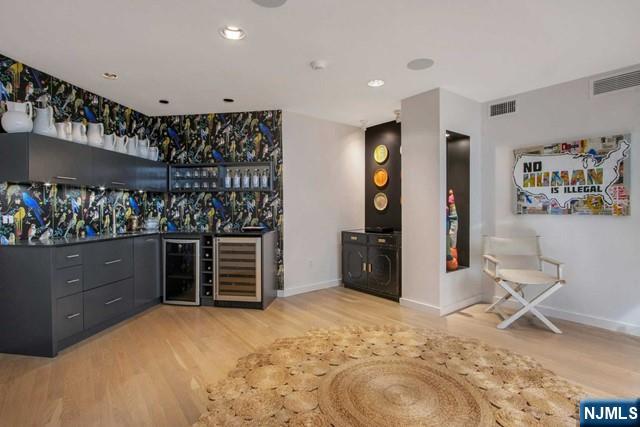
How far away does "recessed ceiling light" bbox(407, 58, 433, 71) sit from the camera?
2943 millimetres

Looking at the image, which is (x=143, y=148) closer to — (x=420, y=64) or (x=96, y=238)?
(x=96, y=238)

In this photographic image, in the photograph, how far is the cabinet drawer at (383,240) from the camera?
13.9 feet

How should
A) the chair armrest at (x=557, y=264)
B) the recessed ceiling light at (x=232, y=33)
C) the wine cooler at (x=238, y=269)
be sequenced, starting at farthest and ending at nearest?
the wine cooler at (x=238, y=269)
the chair armrest at (x=557, y=264)
the recessed ceiling light at (x=232, y=33)

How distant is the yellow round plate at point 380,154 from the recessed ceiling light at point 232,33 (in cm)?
307

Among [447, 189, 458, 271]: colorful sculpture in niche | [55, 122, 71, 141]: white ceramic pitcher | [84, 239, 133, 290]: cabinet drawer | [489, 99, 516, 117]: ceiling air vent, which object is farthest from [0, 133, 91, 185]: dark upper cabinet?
[489, 99, 516, 117]: ceiling air vent

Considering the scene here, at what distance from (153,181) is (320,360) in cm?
330

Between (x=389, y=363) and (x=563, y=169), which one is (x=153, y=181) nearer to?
(x=389, y=363)

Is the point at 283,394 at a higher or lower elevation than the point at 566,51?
lower

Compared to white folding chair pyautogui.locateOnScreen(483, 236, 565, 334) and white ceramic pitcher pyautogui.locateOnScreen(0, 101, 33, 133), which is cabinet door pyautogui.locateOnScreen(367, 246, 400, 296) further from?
white ceramic pitcher pyautogui.locateOnScreen(0, 101, 33, 133)

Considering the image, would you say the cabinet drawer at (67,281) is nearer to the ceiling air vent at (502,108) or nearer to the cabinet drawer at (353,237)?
the cabinet drawer at (353,237)

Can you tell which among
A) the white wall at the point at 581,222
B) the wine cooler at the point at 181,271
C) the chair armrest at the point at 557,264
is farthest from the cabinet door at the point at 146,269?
the chair armrest at the point at 557,264

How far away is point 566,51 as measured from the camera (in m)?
2.79

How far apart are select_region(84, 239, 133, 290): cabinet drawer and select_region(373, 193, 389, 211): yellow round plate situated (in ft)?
11.6

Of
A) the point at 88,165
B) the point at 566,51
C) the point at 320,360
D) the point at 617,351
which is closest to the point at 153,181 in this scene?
the point at 88,165
